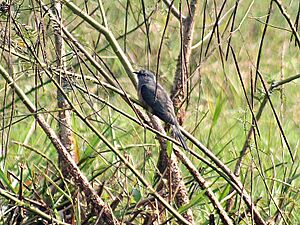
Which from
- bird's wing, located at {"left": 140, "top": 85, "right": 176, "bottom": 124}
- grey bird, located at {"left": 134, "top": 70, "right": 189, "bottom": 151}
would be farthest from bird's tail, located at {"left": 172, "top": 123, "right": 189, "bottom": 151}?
bird's wing, located at {"left": 140, "top": 85, "right": 176, "bottom": 124}

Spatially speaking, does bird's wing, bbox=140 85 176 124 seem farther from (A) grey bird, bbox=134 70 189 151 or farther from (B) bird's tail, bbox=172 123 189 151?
(B) bird's tail, bbox=172 123 189 151

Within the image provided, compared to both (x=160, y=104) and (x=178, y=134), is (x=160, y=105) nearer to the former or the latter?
(x=160, y=104)

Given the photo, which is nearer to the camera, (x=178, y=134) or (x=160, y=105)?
(x=178, y=134)

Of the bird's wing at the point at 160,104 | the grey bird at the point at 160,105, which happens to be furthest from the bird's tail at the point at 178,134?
the bird's wing at the point at 160,104

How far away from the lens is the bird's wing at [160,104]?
4023 millimetres

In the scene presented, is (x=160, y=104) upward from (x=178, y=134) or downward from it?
upward

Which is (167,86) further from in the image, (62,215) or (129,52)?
(62,215)

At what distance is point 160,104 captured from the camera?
4.12 m

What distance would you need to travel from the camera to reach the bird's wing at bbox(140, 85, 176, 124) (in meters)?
4.02

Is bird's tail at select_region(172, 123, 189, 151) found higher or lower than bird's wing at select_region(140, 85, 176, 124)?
lower

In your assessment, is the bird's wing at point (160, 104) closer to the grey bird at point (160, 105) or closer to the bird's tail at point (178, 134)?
the grey bird at point (160, 105)

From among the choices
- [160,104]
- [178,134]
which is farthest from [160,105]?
[178,134]

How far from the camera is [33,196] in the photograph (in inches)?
147

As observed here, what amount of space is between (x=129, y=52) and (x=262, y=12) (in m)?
1.19
